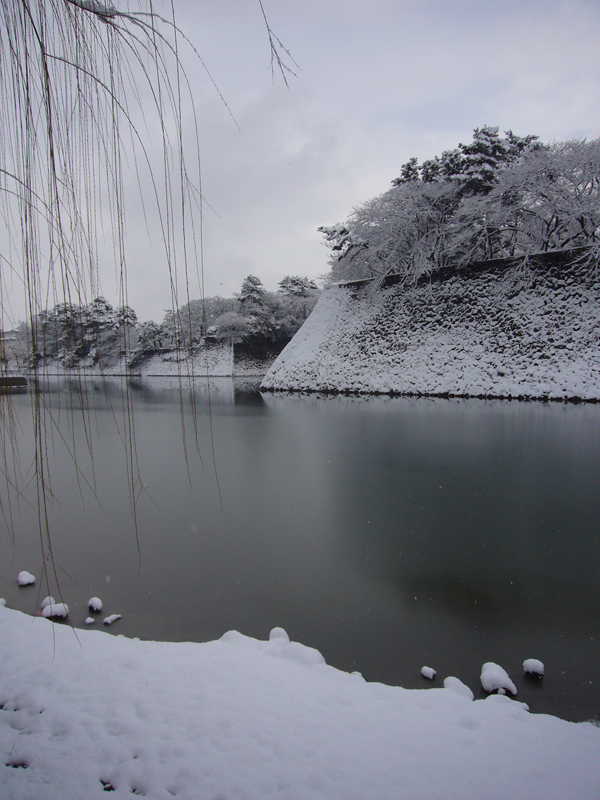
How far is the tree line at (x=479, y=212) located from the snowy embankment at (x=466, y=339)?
3.51ft

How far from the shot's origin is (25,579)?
7.98 ft

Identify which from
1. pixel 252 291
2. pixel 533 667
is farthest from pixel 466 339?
pixel 252 291

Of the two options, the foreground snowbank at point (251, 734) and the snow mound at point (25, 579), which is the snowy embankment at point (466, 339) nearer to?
the foreground snowbank at point (251, 734)

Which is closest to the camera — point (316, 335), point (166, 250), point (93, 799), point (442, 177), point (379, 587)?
point (93, 799)

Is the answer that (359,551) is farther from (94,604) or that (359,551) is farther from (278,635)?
(94,604)

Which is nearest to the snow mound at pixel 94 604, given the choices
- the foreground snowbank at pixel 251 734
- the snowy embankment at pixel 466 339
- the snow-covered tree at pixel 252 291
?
the foreground snowbank at pixel 251 734

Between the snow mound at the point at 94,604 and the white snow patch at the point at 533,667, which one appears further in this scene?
the snow mound at the point at 94,604

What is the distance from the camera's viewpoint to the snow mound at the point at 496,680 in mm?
1616

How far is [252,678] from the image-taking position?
1548mm

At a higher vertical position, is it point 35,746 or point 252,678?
point 35,746

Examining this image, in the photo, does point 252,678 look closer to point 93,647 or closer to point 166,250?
point 93,647

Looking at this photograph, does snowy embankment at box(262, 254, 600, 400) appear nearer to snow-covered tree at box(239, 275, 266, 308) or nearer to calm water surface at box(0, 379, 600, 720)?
calm water surface at box(0, 379, 600, 720)

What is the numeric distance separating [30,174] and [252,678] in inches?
70.2

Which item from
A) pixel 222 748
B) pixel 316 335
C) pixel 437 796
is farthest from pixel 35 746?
pixel 316 335
